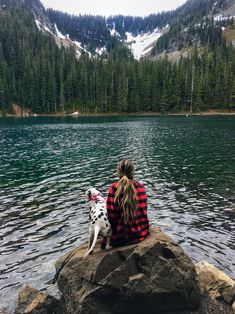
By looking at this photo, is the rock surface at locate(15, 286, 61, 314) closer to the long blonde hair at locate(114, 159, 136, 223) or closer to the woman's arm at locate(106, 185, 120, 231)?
the woman's arm at locate(106, 185, 120, 231)

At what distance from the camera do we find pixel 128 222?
9625 mm

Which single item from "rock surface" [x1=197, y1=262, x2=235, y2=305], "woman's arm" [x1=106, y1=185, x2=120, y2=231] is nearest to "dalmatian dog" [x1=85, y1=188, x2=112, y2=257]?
"woman's arm" [x1=106, y1=185, x2=120, y2=231]

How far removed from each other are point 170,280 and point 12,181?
22.6m

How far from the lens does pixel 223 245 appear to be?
15.2 meters

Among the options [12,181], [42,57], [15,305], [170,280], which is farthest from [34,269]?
[42,57]

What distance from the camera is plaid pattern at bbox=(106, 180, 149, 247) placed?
31.6 feet

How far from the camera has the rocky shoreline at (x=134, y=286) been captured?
29.8 feet

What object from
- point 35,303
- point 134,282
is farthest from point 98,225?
point 35,303

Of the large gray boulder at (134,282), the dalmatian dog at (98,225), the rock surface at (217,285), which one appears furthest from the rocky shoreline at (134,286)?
the dalmatian dog at (98,225)

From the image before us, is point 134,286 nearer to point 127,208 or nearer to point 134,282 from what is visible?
point 134,282

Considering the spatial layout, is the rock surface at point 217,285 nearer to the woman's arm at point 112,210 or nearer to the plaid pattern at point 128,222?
the plaid pattern at point 128,222

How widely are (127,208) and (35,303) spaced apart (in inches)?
166

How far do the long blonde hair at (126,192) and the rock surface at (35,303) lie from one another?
12.0ft

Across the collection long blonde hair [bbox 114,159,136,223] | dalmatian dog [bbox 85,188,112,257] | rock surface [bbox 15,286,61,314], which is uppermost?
long blonde hair [bbox 114,159,136,223]
